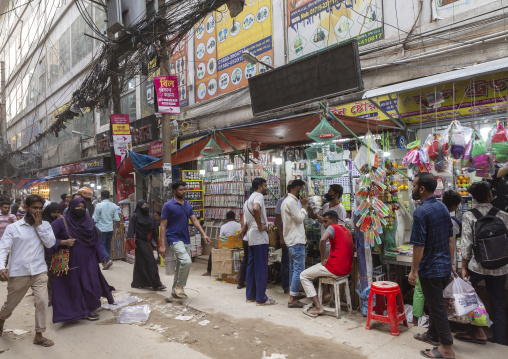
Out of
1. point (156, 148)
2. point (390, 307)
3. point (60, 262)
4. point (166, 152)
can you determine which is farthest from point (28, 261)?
point (156, 148)

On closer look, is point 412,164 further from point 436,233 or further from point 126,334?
point 126,334

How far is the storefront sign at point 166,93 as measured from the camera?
711 centimetres

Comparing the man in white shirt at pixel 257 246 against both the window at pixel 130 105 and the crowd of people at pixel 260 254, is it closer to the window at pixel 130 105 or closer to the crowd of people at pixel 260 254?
the crowd of people at pixel 260 254

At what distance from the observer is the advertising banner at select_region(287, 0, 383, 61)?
24.5 feet

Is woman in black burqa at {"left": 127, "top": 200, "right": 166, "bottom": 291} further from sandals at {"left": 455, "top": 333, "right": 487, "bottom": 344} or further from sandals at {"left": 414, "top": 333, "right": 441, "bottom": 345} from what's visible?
sandals at {"left": 455, "top": 333, "right": 487, "bottom": 344}

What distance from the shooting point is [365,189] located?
4.48 m

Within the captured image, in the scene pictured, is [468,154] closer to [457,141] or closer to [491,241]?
[457,141]

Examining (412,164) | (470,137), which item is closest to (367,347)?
(412,164)

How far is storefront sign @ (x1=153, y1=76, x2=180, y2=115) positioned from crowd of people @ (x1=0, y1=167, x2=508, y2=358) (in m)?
2.10

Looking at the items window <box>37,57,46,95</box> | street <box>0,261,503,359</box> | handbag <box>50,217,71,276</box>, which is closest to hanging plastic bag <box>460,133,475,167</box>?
street <box>0,261,503,359</box>

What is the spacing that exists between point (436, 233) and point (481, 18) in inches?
183

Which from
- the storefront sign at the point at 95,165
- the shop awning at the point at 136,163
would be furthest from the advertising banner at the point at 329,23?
the storefront sign at the point at 95,165

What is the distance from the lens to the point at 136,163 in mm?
8359

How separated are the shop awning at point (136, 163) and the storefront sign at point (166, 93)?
1.41m
